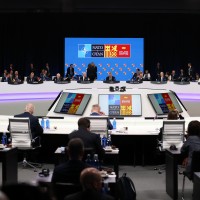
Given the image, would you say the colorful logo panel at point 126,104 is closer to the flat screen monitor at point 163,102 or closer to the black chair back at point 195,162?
the flat screen monitor at point 163,102

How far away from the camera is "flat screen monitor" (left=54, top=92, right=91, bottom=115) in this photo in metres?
12.9

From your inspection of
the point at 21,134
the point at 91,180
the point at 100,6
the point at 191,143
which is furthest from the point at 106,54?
the point at 91,180

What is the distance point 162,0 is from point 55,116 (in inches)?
580

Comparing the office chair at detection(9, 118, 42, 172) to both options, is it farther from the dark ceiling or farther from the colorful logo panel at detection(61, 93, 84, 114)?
the dark ceiling

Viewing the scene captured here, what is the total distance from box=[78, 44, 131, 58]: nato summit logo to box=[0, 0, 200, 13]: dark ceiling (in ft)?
5.74

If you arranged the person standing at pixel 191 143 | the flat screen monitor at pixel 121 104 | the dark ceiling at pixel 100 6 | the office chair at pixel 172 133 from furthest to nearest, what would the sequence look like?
1. the dark ceiling at pixel 100 6
2. the flat screen monitor at pixel 121 104
3. the office chair at pixel 172 133
4. the person standing at pixel 191 143

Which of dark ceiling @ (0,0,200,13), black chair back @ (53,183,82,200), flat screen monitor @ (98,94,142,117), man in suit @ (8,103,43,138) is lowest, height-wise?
black chair back @ (53,183,82,200)

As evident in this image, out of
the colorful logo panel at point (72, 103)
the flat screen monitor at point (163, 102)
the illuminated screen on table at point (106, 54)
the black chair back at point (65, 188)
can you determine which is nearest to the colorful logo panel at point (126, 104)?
the flat screen monitor at point (163, 102)

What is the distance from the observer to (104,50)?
2703 centimetres

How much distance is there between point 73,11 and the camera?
26.8 metres

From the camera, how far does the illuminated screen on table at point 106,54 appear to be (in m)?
27.0

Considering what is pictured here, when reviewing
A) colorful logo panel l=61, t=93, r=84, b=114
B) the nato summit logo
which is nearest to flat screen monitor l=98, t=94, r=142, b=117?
colorful logo panel l=61, t=93, r=84, b=114

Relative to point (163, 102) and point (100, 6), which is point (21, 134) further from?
point (100, 6)

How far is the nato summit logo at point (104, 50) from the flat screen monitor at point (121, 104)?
46.5ft
